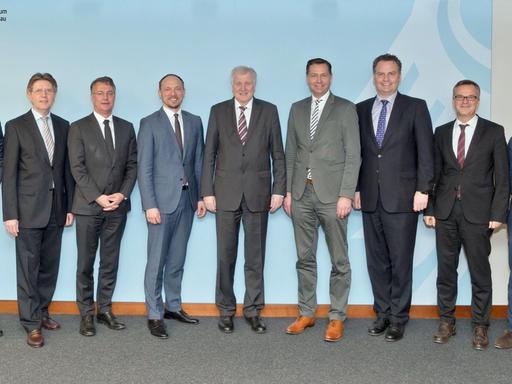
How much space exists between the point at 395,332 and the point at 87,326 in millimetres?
2143

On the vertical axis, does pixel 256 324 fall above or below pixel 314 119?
below

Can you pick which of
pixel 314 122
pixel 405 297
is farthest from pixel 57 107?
pixel 405 297

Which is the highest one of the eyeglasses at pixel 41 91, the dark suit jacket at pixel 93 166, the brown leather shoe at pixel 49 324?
the eyeglasses at pixel 41 91

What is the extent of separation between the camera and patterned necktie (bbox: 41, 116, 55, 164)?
3.96 meters

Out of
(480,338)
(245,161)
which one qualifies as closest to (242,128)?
Answer: (245,161)

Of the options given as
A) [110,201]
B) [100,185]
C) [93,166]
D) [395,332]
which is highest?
[93,166]

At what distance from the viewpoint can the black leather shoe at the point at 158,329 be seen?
3965mm

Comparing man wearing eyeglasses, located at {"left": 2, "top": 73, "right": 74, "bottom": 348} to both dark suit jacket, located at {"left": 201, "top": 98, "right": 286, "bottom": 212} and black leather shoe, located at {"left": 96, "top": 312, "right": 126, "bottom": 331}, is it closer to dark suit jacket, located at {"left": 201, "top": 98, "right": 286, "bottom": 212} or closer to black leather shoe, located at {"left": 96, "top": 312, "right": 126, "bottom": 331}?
black leather shoe, located at {"left": 96, "top": 312, "right": 126, "bottom": 331}

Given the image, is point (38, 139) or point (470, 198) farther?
point (38, 139)

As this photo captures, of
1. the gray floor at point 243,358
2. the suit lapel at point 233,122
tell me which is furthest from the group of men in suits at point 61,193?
the suit lapel at point 233,122

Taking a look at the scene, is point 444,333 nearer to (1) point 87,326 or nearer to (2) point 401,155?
(2) point 401,155

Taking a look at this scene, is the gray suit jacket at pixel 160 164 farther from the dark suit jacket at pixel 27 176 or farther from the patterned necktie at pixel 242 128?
the dark suit jacket at pixel 27 176

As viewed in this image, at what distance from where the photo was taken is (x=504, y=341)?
3760mm

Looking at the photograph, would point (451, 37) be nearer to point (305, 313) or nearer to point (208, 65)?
point (208, 65)
